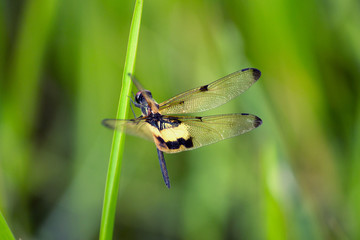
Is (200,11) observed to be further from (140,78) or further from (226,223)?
(226,223)

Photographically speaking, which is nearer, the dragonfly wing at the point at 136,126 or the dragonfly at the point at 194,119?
the dragonfly wing at the point at 136,126

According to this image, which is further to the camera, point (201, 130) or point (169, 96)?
point (169, 96)

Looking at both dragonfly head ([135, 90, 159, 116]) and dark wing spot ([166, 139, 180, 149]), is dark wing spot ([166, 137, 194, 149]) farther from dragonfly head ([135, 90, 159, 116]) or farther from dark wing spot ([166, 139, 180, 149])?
dragonfly head ([135, 90, 159, 116])

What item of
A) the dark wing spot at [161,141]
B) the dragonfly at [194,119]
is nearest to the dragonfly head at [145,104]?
the dragonfly at [194,119]

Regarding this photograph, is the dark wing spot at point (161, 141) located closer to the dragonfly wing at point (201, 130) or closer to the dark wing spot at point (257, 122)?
the dragonfly wing at point (201, 130)

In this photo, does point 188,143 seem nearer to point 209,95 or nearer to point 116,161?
point 209,95

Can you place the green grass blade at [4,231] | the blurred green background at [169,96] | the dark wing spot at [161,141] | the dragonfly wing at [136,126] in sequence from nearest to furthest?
the green grass blade at [4,231], the dragonfly wing at [136,126], the dark wing spot at [161,141], the blurred green background at [169,96]

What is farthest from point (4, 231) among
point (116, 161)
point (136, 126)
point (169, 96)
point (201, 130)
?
point (169, 96)
